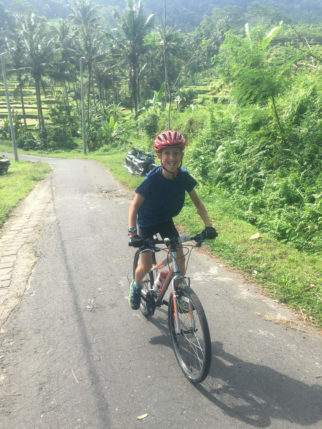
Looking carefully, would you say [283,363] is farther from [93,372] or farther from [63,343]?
[63,343]

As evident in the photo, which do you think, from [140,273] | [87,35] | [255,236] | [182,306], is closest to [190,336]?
[182,306]

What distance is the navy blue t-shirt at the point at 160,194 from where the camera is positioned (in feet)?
10.6

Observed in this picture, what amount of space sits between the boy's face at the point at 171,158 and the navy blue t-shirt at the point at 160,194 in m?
0.13

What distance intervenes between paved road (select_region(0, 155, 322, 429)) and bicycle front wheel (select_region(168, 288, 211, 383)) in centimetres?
13

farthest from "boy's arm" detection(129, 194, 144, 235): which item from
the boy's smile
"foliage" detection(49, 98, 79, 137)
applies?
"foliage" detection(49, 98, 79, 137)

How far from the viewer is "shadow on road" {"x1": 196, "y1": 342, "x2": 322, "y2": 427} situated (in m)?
2.55

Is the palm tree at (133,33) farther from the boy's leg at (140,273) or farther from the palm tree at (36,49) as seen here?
the boy's leg at (140,273)

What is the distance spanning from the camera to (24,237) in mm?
6805

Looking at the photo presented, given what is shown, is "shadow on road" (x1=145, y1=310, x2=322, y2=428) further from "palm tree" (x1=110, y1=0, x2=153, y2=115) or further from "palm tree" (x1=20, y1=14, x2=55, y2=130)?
"palm tree" (x1=20, y1=14, x2=55, y2=130)

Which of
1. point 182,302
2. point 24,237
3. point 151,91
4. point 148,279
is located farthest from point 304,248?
point 151,91

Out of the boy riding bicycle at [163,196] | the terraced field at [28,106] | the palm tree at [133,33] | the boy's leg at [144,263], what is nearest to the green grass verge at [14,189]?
the boy's leg at [144,263]

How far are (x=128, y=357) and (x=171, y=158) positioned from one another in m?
2.07

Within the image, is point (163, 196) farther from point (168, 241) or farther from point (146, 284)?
point (146, 284)

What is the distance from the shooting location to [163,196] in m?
3.30
